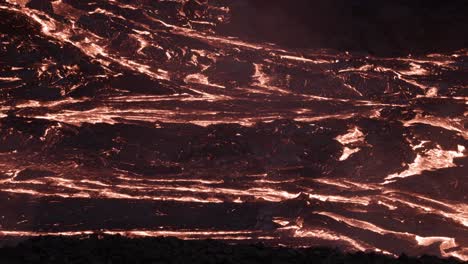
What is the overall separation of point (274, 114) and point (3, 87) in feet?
8.22

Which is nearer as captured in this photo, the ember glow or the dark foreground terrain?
the dark foreground terrain

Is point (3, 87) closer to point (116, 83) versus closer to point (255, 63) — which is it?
point (116, 83)

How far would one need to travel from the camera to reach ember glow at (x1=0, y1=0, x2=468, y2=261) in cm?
A: 586

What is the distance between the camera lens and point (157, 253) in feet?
13.1

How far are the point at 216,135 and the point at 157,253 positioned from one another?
10.5 ft

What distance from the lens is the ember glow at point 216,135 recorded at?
5859 mm

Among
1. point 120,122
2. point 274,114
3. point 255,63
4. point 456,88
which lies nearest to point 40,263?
point 120,122

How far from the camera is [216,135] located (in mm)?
7164

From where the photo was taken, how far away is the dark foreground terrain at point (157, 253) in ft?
12.8

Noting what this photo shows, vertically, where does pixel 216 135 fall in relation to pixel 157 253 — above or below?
above

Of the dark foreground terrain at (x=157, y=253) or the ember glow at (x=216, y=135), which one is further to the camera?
the ember glow at (x=216, y=135)

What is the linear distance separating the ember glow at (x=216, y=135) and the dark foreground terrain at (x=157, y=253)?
1.32 m

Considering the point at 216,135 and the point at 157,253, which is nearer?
the point at 157,253

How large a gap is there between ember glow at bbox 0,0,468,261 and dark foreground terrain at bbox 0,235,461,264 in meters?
1.32
